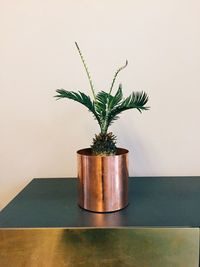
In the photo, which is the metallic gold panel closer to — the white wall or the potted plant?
the potted plant

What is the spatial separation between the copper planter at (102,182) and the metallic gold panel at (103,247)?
0.11 m

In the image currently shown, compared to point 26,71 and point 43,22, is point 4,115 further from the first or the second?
point 43,22

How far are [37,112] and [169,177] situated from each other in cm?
59

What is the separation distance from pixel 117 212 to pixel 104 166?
129 millimetres

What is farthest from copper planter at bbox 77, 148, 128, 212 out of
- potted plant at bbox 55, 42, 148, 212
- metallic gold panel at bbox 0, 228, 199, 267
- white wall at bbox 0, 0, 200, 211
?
white wall at bbox 0, 0, 200, 211

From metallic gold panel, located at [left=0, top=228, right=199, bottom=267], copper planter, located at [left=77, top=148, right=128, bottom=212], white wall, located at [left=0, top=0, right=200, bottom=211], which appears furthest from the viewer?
white wall, located at [left=0, top=0, right=200, bottom=211]

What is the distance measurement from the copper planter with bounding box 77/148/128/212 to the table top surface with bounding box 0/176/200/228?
0.08 feet

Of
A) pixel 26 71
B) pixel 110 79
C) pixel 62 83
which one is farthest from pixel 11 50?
pixel 110 79

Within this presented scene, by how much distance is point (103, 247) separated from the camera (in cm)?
57

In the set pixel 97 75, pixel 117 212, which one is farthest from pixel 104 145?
pixel 97 75

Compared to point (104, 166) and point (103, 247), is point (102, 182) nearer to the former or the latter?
point (104, 166)

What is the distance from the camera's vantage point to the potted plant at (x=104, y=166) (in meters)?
0.67

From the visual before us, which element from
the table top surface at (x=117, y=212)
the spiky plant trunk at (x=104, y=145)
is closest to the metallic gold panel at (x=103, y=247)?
the table top surface at (x=117, y=212)

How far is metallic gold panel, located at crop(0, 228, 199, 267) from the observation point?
569mm
